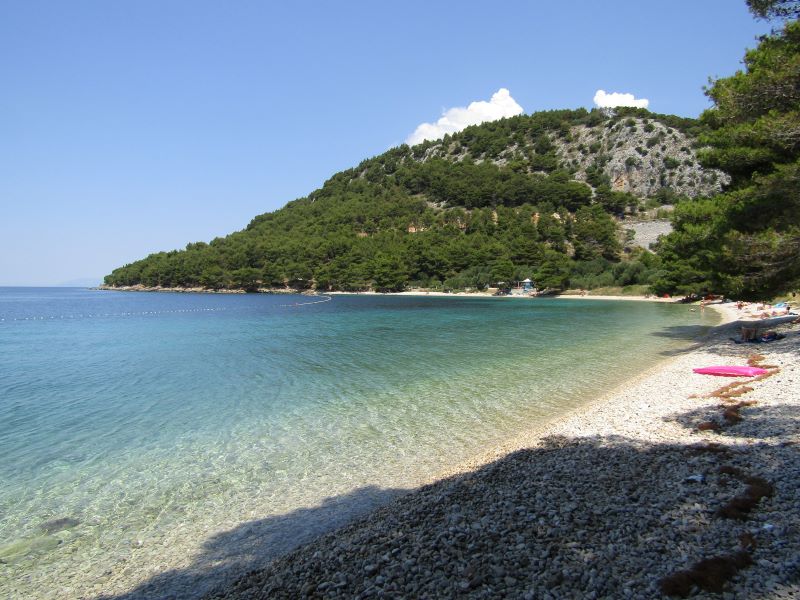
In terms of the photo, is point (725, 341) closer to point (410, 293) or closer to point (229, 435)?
point (229, 435)

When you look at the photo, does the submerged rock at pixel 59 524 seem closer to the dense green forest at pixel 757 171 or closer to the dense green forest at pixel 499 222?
the dense green forest at pixel 757 171

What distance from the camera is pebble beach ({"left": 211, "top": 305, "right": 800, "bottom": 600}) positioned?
4.42 meters

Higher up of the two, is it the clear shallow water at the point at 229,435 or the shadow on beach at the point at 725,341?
the clear shallow water at the point at 229,435

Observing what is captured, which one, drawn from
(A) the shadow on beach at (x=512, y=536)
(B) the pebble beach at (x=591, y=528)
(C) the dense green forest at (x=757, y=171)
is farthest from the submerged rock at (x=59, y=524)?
(C) the dense green forest at (x=757, y=171)

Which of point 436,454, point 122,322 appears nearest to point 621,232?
point 122,322

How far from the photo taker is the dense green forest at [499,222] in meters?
48.6

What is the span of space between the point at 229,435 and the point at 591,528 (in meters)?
9.46

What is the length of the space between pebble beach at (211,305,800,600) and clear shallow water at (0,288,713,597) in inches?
57.8

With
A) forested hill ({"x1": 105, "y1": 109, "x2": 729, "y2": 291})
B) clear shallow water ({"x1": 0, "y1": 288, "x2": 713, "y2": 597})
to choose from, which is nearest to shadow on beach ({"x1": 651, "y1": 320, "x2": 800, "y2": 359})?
clear shallow water ({"x1": 0, "y1": 288, "x2": 713, "y2": 597})

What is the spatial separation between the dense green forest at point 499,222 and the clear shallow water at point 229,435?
438 inches

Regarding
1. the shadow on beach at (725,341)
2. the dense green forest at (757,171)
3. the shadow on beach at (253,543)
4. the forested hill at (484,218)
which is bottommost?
the shadow on beach at (725,341)

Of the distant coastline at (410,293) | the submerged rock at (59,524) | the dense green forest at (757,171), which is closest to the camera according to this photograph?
the submerged rock at (59,524)

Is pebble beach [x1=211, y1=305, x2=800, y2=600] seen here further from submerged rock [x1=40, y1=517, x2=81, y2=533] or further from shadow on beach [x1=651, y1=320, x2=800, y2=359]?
shadow on beach [x1=651, y1=320, x2=800, y2=359]

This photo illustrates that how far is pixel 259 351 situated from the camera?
89.8 feet
